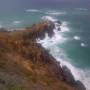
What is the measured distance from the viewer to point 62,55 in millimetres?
76938

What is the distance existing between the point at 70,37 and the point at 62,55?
781 inches

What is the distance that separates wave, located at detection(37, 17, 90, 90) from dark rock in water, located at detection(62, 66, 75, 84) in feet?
7.38

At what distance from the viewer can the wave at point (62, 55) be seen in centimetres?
6441

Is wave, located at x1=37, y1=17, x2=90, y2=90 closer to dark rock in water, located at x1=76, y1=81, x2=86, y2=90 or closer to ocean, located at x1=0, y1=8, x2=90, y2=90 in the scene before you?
ocean, located at x1=0, y1=8, x2=90, y2=90

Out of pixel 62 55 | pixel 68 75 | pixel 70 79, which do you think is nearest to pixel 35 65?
pixel 68 75

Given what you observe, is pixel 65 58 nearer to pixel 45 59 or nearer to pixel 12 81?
pixel 45 59

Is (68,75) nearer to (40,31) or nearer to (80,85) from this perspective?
(80,85)

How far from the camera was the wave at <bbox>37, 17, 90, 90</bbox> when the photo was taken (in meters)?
64.4

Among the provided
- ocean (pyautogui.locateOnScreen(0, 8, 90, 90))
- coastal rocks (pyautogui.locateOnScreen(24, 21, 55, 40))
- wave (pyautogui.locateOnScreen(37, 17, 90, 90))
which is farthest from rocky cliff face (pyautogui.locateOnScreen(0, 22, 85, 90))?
coastal rocks (pyautogui.locateOnScreen(24, 21, 55, 40))

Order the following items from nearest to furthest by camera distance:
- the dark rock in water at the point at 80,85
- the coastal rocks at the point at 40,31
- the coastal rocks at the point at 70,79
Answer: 1. the dark rock in water at the point at 80,85
2. the coastal rocks at the point at 70,79
3. the coastal rocks at the point at 40,31

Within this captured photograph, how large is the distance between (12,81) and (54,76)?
86.5 feet

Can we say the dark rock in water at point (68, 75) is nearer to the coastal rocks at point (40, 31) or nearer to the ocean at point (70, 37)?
the ocean at point (70, 37)

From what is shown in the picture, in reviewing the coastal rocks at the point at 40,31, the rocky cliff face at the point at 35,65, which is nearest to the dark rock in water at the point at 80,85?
the rocky cliff face at the point at 35,65

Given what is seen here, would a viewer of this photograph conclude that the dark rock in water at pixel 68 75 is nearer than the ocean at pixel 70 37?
Yes
